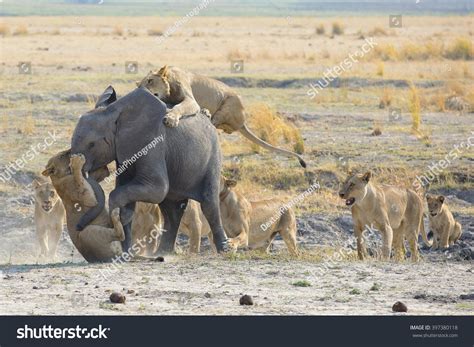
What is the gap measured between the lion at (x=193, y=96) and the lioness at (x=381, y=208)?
4.01 ft

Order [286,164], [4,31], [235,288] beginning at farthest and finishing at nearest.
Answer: [4,31]
[286,164]
[235,288]

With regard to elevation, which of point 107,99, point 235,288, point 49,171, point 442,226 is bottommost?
point 442,226

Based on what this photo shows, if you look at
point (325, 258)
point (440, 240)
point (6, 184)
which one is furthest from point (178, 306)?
point (6, 184)

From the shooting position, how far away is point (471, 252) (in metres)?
16.8

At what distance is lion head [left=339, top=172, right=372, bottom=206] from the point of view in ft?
58.0

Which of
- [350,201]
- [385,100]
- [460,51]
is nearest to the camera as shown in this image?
[350,201]

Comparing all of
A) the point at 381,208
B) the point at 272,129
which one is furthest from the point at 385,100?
the point at 381,208

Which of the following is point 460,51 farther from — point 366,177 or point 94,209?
point 94,209

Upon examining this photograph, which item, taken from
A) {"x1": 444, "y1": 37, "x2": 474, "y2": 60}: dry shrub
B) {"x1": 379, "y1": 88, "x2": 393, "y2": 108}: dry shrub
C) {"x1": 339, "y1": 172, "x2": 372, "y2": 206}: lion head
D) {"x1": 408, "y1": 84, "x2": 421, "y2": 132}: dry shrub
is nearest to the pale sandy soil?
{"x1": 339, "y1": 172, "x2": 372, "y2": 206}: lion head

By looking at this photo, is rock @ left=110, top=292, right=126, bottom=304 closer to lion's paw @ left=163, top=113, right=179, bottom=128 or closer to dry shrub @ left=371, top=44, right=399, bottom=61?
lion's paw @ left=163, top=113, right=179, bottom=128

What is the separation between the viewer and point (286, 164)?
2247 centimetres

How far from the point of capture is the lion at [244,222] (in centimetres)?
1709

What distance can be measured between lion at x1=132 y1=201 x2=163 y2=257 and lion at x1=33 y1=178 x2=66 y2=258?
158 cm

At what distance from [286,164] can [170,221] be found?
6642 mm
